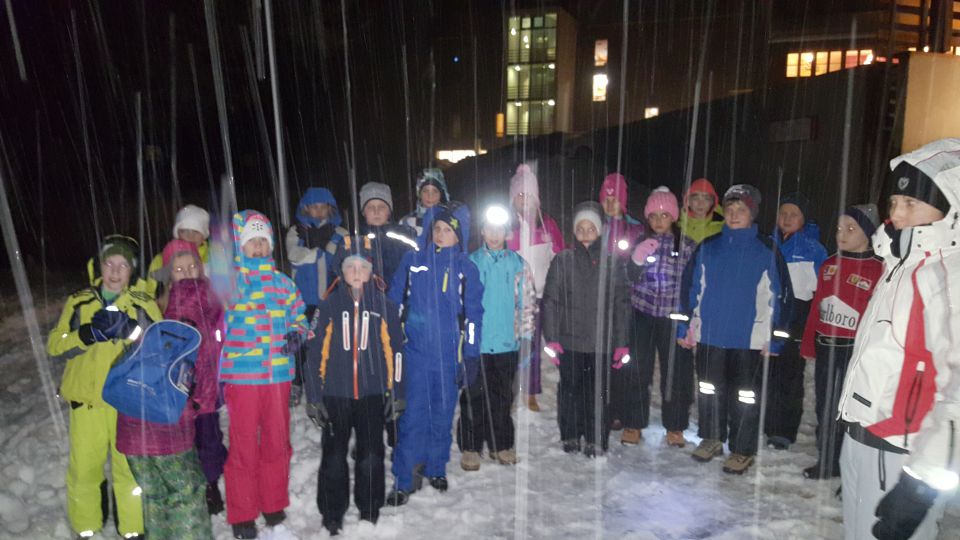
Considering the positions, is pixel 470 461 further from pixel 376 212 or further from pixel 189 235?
pixel 189 235

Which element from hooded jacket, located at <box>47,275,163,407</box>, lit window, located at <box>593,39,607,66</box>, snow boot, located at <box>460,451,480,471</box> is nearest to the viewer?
hooded jacket, located at <box>47,275,163,407</box>

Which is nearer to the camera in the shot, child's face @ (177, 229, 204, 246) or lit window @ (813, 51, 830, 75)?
child's face @ (177, 229, 204, 246)

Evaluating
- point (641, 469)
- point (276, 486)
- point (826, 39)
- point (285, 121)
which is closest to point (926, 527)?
point (641, 469)

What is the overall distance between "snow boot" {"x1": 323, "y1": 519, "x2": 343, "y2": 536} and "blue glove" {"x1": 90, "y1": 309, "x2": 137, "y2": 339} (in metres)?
1.87

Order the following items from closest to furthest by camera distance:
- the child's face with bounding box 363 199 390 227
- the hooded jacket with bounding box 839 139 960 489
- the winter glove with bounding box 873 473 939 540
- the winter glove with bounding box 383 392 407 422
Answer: the hooded jacket with bounding box 839 139 960 489 → the winter glove with bounding box 873 473 939 540 → the winter glove with bounding box 383 392 407 422 → the child's face with bounding box 363 199 390 227

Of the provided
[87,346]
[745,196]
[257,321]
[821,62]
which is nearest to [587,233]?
[745,196]

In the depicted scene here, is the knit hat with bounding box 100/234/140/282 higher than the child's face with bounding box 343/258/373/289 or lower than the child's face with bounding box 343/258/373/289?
higher

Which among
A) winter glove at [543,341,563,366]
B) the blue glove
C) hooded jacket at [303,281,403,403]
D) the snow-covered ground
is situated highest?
the blue glove

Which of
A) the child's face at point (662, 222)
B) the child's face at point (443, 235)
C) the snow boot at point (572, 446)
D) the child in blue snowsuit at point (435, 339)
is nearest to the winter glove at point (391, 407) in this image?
the child in blue snowsuit at point (435, 339)

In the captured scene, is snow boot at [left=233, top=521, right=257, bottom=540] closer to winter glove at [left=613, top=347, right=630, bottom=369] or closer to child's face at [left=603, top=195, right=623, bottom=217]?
winter glove at [left=613, top=347, right=630, bottom=369]

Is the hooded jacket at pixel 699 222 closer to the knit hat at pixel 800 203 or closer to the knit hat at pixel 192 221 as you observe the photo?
the knit hat at pixel 800 203

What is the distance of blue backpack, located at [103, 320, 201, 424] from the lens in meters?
3.62

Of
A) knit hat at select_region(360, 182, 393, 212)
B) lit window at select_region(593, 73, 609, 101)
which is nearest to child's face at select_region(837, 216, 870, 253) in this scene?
knit hat at select_region(360, 182, 393, 212)

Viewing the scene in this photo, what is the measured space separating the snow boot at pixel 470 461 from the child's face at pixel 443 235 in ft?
6.36
